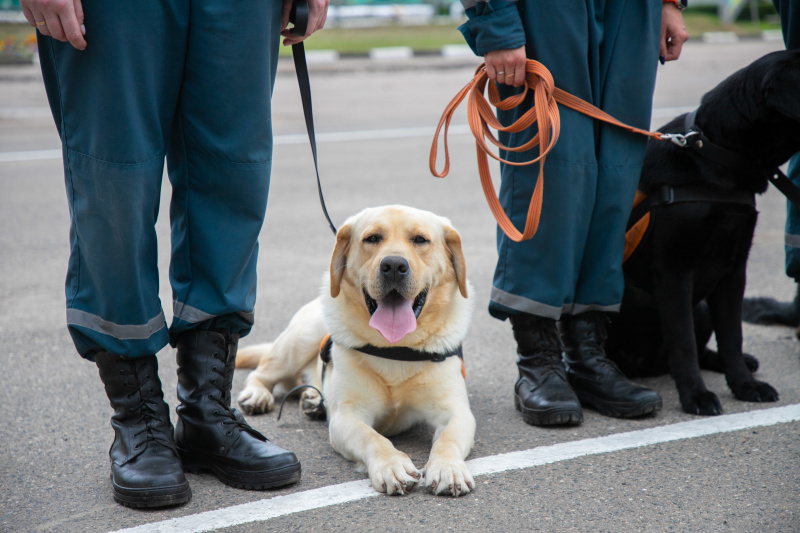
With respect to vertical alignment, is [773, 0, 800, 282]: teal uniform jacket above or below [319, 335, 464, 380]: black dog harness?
above

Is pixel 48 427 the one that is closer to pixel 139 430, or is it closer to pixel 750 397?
pixel 139 430

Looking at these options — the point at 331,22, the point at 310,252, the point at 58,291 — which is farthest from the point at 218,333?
the point at 331,22

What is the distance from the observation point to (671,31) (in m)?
3.16

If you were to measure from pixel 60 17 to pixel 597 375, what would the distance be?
7.41ft

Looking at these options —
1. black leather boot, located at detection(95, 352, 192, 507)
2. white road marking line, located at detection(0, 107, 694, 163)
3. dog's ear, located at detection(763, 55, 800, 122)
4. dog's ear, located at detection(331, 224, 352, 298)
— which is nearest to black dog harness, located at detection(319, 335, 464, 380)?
dog's ear, located at detection(331, 224, 352, 298)

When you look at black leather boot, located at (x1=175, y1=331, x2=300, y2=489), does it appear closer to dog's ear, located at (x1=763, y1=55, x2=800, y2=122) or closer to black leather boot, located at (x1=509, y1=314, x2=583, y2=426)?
black leather boot, located at (x1=509, y1=314, x2=583, y2=426)

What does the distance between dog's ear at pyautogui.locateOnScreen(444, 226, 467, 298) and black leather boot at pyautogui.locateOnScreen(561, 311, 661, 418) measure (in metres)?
0.51

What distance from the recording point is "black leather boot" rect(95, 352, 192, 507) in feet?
7.36

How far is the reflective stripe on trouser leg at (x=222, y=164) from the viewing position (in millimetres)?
2246

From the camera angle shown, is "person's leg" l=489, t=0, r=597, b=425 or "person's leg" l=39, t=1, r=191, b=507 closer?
"person's leg" l=39, t=1, r=191, b=507

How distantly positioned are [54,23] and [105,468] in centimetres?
145

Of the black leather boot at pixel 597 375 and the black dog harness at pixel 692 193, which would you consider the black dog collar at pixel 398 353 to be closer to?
the black leather boot at pixel 597 375

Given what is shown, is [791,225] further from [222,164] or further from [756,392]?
[222,164]

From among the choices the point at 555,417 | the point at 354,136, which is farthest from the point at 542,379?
the point at 354,136
